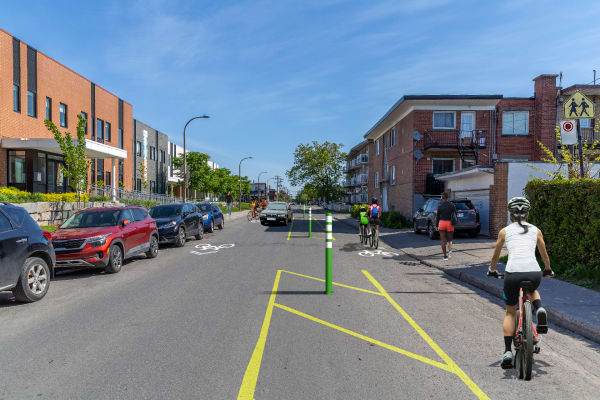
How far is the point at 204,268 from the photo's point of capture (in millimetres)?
10641

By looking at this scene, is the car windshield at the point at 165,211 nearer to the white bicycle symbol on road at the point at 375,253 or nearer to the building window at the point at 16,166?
the white bicycle symbol on road at the point at 375,253

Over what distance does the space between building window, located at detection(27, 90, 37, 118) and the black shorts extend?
28.1 m

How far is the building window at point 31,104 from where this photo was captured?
2473 cm

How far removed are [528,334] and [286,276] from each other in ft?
20.0

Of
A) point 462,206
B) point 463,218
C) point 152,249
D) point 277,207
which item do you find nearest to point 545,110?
point 462,206

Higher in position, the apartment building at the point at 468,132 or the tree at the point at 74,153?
the apartment building at the point at 468,132

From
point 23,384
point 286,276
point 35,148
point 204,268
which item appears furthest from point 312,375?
point 35,148

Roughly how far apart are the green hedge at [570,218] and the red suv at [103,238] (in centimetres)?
1053

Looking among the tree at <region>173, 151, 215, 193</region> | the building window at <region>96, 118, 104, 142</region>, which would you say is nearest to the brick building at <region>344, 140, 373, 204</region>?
the tree at <region>173, 151, 215, 193</region>

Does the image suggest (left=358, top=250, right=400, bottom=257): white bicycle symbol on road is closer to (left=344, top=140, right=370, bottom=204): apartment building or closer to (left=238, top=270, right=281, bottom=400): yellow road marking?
(left=238, top=270, right=281, bottom=400): yellow road marking

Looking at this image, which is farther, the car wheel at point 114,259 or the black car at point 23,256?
the car wheel at point 114,259

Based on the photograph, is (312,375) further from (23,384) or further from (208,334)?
(23,384)

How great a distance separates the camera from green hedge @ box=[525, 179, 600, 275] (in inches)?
337

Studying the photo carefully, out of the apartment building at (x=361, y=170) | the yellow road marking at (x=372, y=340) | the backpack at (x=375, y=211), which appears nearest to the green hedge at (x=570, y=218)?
the backpack at (x=375, y=211)
